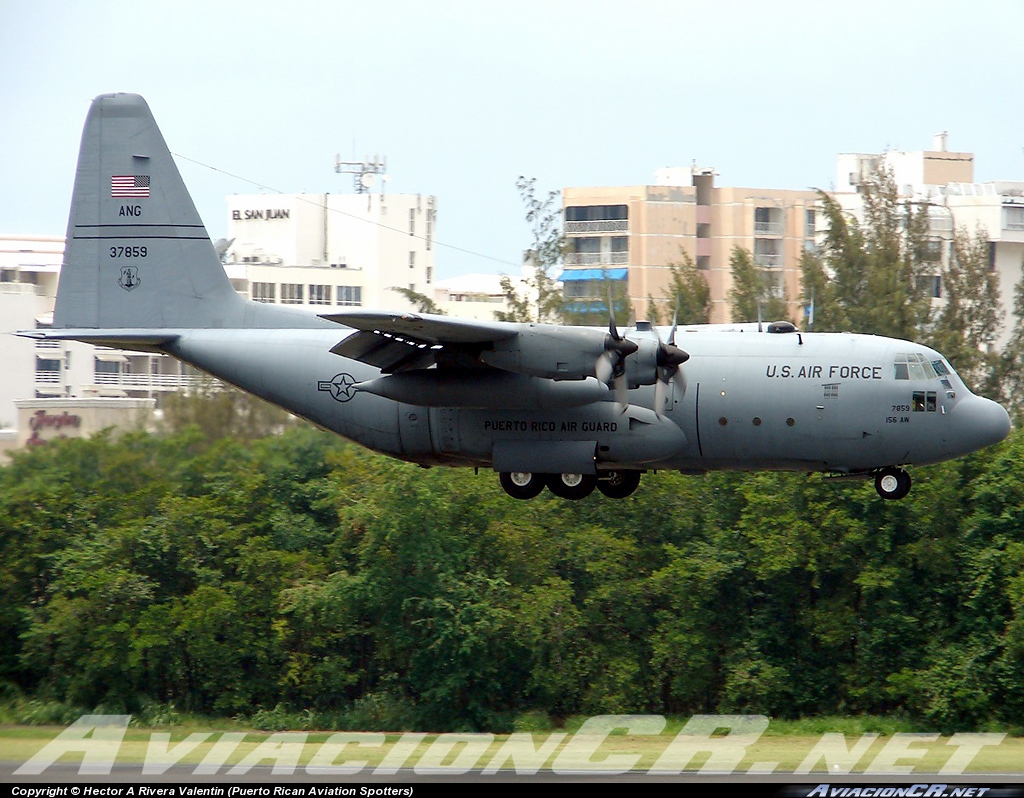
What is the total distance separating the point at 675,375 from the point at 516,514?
20.2 meters

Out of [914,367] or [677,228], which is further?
[677,228]

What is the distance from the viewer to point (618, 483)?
26844 millimetres

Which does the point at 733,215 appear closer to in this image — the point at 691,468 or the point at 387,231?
the point at 387,231

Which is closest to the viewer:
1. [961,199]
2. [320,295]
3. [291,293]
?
[961,199]

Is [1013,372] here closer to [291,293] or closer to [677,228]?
[677,228]

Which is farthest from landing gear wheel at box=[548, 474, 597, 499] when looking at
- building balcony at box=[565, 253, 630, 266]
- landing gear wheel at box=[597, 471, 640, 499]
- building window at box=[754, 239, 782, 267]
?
building window at box=[754, 239, 782, 267]

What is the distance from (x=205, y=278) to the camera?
27.8 metres

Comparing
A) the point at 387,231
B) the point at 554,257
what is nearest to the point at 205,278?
the point at 554,257

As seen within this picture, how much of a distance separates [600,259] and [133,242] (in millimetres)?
66951

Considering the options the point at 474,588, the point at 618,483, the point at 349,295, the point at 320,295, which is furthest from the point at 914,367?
the point at 349,295

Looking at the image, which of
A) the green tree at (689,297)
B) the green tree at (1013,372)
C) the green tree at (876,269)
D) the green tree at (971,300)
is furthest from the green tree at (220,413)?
the green tree at (1013,372)

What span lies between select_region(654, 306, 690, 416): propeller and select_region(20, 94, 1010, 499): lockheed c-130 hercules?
0.03 metres

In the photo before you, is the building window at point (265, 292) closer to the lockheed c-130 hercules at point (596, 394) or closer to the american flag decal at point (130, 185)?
the american flag decal at point (130, 185)

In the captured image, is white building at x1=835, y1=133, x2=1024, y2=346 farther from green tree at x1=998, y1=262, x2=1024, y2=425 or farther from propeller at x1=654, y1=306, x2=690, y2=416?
propeller at x1=654, y1=306, x2=690, y2=416
